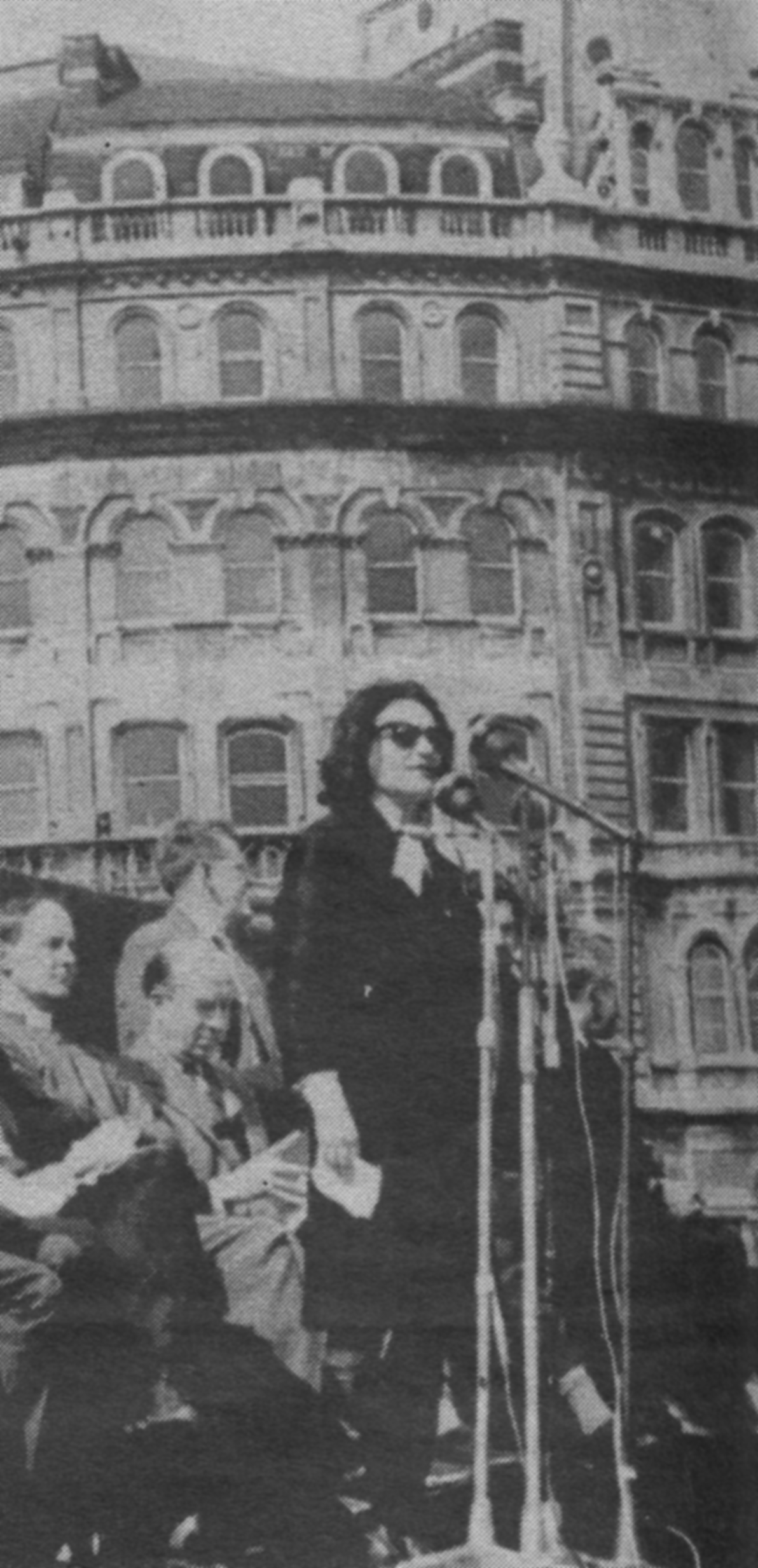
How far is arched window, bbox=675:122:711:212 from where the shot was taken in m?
5.61

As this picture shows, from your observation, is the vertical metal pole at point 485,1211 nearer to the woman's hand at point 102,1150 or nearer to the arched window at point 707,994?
the arched window at point 707,994

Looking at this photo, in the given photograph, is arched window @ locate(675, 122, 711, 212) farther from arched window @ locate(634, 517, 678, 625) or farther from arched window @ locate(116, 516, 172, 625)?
arched window @ locate(116, 516, 172, 625)

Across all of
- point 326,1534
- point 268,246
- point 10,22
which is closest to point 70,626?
point 268,246

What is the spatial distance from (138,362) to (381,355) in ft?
1.60

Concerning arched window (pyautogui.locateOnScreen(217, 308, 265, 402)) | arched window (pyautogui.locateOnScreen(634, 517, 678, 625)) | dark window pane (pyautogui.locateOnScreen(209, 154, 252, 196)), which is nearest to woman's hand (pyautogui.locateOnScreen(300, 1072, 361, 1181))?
arched window (pyautogui.locateOnScreen(634, 517, 678, 625))

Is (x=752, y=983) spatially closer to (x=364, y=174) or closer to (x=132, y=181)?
(x=364, y=174)

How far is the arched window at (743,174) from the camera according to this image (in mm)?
5641

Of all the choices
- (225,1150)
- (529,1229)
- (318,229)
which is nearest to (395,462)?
(318,229)

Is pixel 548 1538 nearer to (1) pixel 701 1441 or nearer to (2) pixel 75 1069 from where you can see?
(1) pixel 701 1441

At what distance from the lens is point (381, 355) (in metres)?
5.46

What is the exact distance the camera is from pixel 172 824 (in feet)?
17.4

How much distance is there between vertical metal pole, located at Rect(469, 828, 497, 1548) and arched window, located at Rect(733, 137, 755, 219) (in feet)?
4.71

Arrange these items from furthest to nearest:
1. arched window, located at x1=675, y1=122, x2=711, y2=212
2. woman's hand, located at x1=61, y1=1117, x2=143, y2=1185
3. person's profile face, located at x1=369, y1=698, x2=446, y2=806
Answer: arched window, located at x1=675, y1=122, x2=711, y2=212 → person's profile face, located at x1=369, y1=698, x2=446, y2=806 → woman's hand, located at x1=61, y1=1117, x2=143, y2=1185

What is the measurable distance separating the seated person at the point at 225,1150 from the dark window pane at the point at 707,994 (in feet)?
2.73
